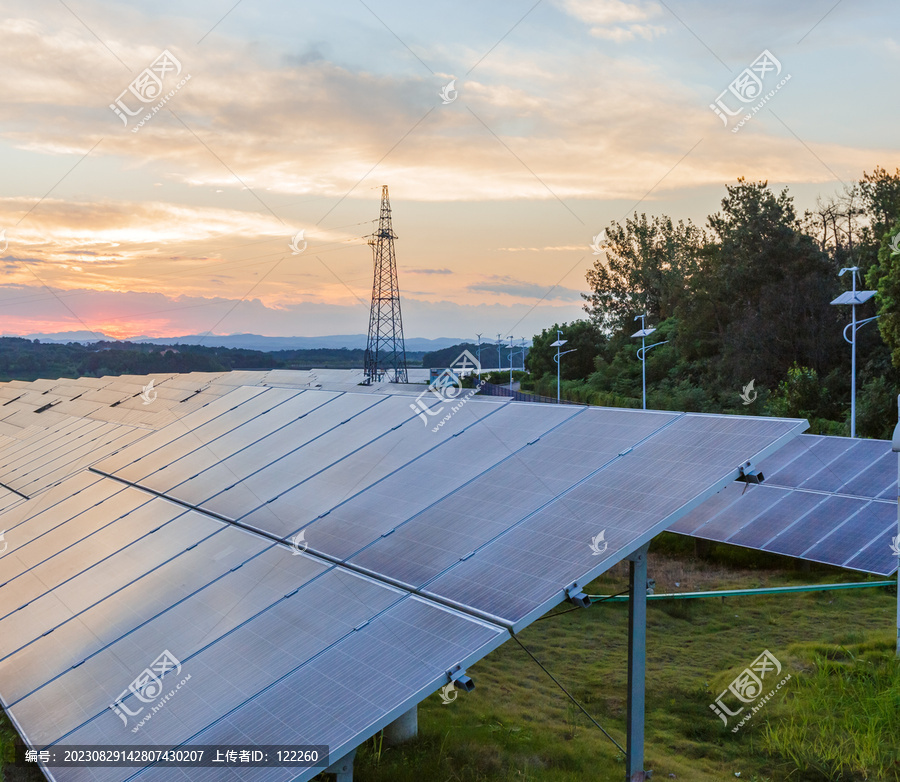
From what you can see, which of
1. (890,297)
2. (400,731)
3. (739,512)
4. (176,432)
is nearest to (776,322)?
(890,297)

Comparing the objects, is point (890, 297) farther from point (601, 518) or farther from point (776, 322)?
point (601, 518)

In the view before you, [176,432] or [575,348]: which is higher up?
[575,348]

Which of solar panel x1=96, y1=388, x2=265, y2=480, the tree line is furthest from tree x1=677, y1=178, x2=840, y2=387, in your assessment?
A: solar panel x1=96, y1=388, x2=265, y2=480

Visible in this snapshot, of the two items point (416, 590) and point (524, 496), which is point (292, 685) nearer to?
point (416, 590)

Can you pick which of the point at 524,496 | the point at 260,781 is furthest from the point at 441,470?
the point at 260,781

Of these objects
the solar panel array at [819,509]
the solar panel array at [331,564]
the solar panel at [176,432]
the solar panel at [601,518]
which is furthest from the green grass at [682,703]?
the solar panel at [176,432]

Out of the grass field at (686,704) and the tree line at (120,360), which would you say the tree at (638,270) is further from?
the grass field at (686,704)
